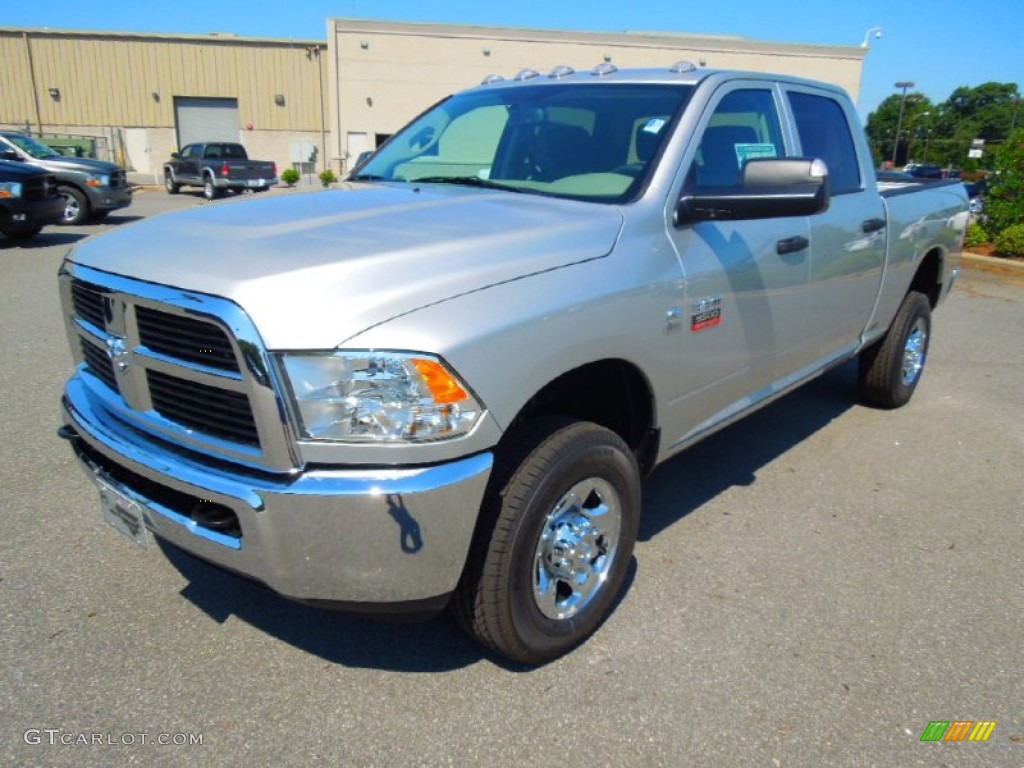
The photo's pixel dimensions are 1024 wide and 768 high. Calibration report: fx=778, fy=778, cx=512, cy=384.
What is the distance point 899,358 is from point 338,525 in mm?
4452

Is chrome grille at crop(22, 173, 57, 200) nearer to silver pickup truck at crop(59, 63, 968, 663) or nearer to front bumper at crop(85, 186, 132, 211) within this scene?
front bumper at crop(85, 186, 132, 211)

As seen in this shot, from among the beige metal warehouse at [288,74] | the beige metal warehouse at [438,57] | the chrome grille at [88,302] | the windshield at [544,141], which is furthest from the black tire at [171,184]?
the chrome grille at [88,302]

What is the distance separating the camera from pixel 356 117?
37812 millimetres

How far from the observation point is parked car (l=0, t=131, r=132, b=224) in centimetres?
1442

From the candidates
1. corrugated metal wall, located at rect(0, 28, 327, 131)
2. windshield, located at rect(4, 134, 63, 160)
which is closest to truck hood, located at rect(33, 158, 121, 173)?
windshield, located at rect(4, 134, 63, 160)

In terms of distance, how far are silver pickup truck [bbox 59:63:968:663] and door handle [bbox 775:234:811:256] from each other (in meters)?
0.02

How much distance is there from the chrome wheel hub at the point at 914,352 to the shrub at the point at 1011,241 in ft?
28.6

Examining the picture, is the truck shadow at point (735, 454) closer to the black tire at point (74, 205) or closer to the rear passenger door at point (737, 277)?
the rear passenger door at point (737, 277)

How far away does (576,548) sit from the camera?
2623 millimetres

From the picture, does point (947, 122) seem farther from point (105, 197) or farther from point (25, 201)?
point (25, 201)

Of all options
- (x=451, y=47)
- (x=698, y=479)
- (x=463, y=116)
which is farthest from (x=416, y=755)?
(x=451, y=47)

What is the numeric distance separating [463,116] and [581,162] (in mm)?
983

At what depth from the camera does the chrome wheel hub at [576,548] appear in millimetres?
2557

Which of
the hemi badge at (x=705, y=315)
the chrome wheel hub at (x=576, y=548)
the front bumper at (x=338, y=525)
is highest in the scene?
the hemi badge at (x=705, y=315)
